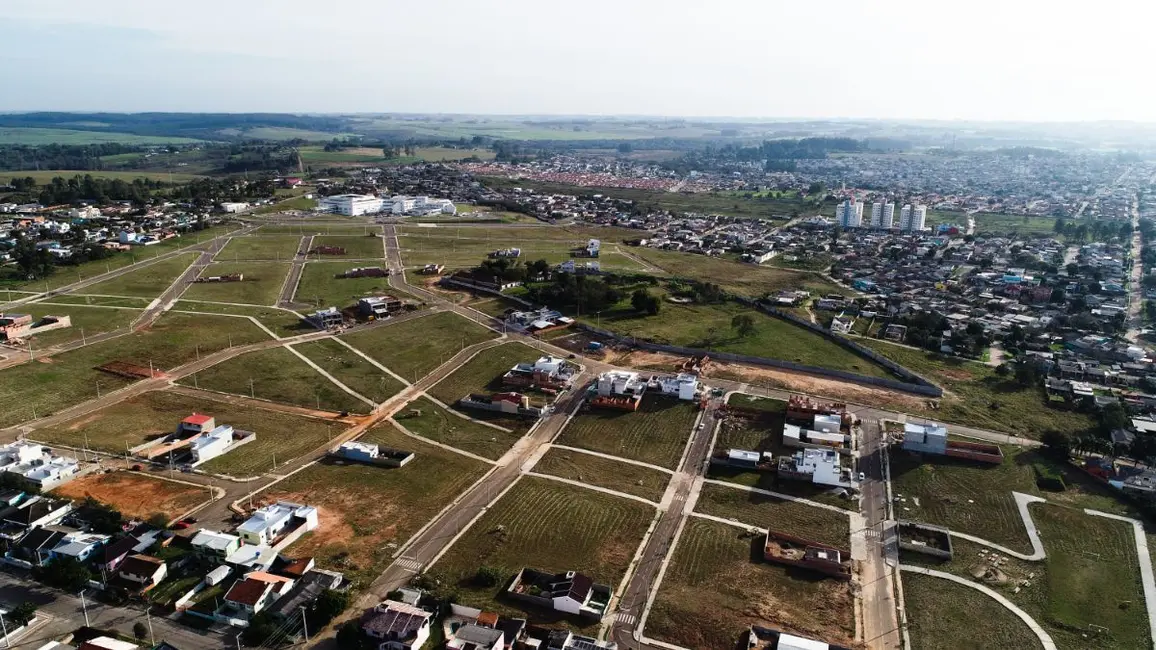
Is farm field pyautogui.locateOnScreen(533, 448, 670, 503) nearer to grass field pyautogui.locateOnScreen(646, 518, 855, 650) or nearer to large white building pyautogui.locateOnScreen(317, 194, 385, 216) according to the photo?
grass field pyautogui.locateOnScreen(646, 518, 855, 650)

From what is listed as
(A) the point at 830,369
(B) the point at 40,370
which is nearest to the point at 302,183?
(B) the point at 40,370

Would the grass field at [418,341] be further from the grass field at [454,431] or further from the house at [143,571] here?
the house at [143,571]

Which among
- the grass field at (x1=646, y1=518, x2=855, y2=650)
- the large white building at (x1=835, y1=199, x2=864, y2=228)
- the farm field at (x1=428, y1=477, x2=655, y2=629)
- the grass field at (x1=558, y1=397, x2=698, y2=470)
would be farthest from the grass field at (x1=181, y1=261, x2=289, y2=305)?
the large white building at (x1=835, y1=199, x2=864, y2=228)

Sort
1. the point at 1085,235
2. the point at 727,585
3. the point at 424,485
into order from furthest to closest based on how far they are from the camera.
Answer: the point at 1085,235 < the point at 424,485 < the point at 727,585

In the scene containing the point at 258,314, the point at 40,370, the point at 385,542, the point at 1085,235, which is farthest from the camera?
the point at 1085,235

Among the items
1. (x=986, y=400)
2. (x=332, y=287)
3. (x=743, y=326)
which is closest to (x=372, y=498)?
(x=743, y=326)

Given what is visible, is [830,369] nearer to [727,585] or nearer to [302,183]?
[727,585]

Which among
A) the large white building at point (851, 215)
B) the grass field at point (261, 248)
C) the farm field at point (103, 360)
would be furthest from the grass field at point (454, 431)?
the large white building at point (851, 215)
